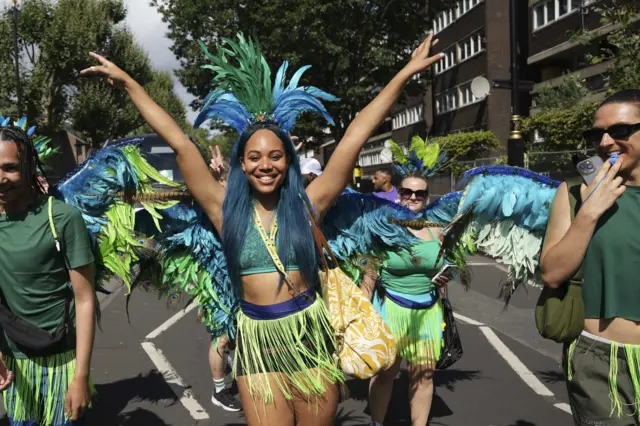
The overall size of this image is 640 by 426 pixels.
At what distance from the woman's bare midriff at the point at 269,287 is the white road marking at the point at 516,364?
3.49 m

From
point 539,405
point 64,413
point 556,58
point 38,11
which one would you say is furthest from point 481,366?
point 38,11

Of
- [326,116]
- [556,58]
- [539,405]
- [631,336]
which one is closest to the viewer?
[631,336]

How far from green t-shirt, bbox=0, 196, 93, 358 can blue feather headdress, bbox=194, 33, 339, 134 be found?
753mm

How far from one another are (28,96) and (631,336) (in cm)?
2689

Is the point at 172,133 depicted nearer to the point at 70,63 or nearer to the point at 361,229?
the point at 361,229

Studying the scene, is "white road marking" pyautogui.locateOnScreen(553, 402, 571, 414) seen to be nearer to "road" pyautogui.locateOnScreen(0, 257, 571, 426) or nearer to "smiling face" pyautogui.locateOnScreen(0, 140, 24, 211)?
"road" pyautogui.locateOnScreen(0, 257, 571, 426)

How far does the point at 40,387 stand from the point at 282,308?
1.10 m

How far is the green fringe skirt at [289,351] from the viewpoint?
101 inches

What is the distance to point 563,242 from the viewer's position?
211 cm

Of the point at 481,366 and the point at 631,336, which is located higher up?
the point at 631,336

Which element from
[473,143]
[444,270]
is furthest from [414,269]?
[473,143]

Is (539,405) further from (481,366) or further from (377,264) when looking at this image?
(377,264)

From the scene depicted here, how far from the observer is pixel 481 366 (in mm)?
6000

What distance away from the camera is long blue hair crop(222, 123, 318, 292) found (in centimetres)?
256
